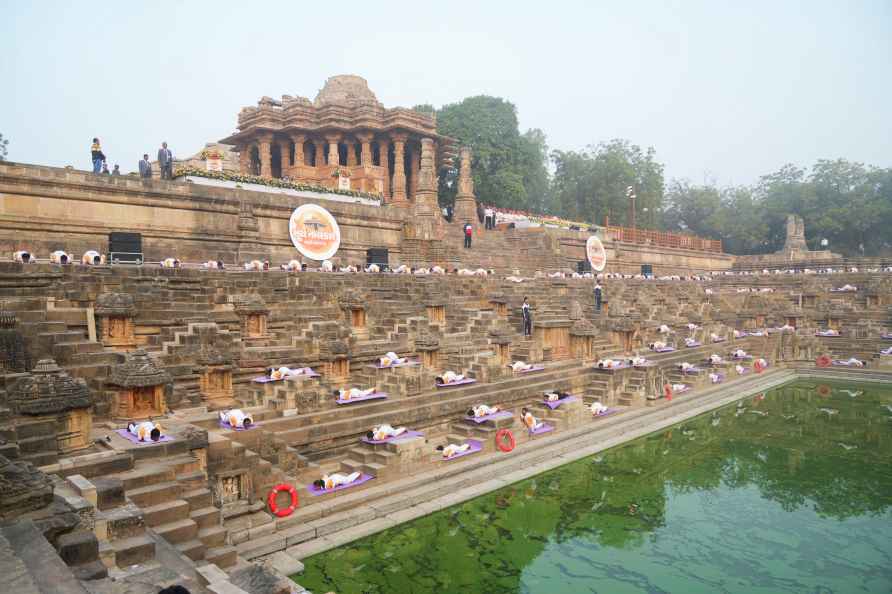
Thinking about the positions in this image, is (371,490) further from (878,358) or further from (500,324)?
(878,358)

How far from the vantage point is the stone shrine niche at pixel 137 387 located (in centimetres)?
863

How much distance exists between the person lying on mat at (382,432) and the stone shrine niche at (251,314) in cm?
404

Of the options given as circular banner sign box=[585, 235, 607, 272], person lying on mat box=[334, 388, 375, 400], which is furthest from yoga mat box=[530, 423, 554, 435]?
circular banner sign box=[585, 235, 607, 272]

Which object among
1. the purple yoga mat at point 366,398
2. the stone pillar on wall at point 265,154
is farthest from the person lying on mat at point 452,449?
the stone pillar on wall at point 265,154

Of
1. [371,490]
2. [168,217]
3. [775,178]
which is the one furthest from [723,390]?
[775,178]

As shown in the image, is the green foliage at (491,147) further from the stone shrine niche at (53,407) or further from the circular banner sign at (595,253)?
the stone shrine niche at (53,407)

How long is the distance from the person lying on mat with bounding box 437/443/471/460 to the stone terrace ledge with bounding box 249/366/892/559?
0.26 metres

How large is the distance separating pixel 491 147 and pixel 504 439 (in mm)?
35876

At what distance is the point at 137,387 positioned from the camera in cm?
867

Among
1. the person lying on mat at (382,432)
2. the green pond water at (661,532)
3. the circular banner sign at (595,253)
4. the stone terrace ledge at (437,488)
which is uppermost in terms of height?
the circular banner sign at (595,253)

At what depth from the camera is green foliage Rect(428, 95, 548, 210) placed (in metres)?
43.8

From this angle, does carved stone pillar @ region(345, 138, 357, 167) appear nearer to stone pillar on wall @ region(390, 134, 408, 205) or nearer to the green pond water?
stone pillar on wall @ region(390, 134, 408, 205)

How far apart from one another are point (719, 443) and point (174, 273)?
14248 millimetres

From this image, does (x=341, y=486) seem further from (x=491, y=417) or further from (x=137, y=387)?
(x=491, y=417)
